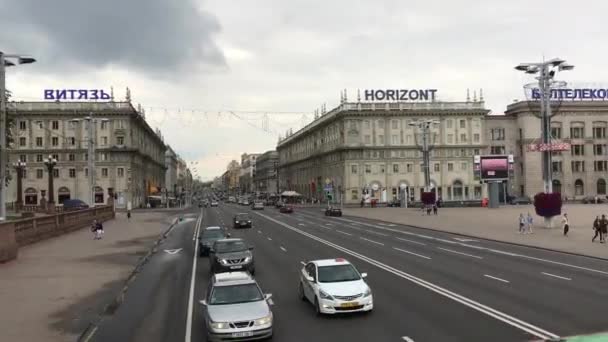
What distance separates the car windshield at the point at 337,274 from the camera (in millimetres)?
15320

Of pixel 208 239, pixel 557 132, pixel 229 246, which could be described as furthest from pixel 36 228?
pixel 557 132

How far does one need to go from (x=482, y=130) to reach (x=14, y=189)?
314 ft

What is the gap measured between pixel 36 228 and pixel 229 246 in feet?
64.7

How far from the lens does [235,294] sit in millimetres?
13500

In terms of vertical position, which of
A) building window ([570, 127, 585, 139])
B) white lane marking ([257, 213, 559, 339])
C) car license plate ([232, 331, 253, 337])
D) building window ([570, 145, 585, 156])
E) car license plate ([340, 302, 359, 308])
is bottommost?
white lane marking ([257, 213, 559, 339])

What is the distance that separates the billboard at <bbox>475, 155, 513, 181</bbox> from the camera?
81.8 meters

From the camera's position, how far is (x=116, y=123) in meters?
109

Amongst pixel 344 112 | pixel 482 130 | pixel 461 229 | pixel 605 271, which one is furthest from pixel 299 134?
pixel 605 271

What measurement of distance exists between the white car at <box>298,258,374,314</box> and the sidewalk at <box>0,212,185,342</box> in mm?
6012

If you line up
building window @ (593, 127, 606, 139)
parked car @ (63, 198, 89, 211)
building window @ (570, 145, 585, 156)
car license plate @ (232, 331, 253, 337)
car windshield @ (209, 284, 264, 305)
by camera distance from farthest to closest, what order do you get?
building window @ (593, 127, 606, 139)
building window @ (570, 145, 585, 156)
parked car @ (63, 198, 89, 211)
car windshield @ (209, 284, 264, 305)
car license plate @ (232, 331, 253, 337)

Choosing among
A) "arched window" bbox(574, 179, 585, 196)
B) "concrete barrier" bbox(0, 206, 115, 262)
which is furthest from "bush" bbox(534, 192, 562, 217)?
"arched window" bbox(574, 179, 585, 196)

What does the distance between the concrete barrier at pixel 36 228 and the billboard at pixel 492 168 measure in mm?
53425

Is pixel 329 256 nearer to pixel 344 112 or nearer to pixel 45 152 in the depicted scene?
pixel 344 112

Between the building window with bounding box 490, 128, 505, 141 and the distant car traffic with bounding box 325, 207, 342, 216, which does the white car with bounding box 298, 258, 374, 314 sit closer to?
the distant car traffic with bounding box 325, 207, 342, 216
